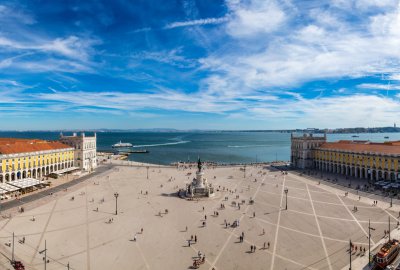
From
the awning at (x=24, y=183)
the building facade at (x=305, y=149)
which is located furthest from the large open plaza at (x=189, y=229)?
the building facade at (x=305, y=149)

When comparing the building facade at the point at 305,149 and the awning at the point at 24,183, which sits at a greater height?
the building facade at the point at 305,149

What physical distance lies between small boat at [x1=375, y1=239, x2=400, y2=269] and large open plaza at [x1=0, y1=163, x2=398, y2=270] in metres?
2.88

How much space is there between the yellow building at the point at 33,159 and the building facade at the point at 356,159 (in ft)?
225

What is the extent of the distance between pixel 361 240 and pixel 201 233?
18278mm

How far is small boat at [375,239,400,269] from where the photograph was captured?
1061 inches

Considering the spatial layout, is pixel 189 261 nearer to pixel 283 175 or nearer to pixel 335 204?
pixel 335 204

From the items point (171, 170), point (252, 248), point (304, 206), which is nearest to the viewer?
point (252, 248)

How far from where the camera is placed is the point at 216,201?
2061 inches

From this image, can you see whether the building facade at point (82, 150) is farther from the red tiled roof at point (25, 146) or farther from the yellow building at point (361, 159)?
the yellow building at point (361, 159)

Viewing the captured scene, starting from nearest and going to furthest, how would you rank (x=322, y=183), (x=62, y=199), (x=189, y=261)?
(x=189, y=261) → (x=62, y=199) → (x=322, y=183)

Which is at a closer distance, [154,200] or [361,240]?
[361,240]

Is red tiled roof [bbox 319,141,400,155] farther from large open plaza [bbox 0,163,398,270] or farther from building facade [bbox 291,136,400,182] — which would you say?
large open plaza [bbox 0,163,398,270]

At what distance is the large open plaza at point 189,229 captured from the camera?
2934 cm

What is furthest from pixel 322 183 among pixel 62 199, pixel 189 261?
pixel 62 199
